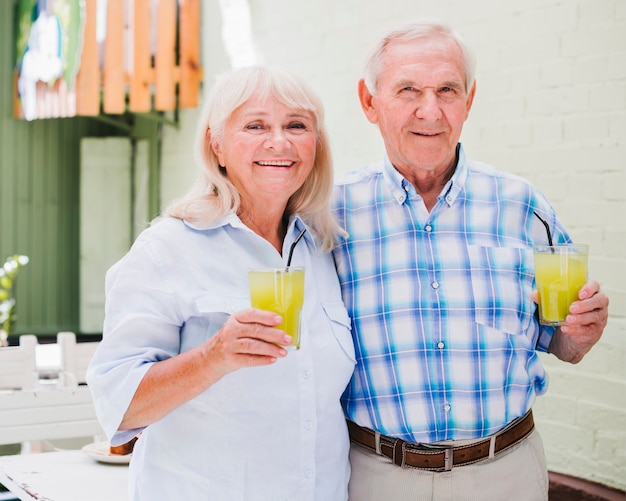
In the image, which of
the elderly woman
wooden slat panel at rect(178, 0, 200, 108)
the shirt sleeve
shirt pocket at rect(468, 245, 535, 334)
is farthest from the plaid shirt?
wooden slat panel at rect(178, 0, 200, 108)

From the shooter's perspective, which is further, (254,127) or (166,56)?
(166,56)

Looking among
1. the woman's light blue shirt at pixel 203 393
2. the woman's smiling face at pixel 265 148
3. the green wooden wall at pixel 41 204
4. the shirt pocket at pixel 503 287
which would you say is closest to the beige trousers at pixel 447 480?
the woman's light blue shirt at pixel 203 393

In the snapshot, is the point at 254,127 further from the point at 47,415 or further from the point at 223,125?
the point at 47,415

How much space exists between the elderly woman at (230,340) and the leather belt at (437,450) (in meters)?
0.12

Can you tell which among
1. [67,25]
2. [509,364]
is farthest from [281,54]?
[509,364]

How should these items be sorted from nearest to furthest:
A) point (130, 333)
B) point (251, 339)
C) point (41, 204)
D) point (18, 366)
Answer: point (251, 339), point (130, 333), point (18, 366), point (41, 204)

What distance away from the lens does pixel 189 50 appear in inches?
254

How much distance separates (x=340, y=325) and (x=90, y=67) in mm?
5084

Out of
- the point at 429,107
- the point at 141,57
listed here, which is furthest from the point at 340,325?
the point at 141,57

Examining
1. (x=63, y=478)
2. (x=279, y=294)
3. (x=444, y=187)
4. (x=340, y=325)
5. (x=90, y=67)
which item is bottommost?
(x=63, y=478)

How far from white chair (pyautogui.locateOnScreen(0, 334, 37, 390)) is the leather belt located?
2287 mm

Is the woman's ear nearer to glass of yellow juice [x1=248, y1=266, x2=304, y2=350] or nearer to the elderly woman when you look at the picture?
the elderly woman

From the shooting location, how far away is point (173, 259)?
1931mm

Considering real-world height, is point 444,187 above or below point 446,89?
below
